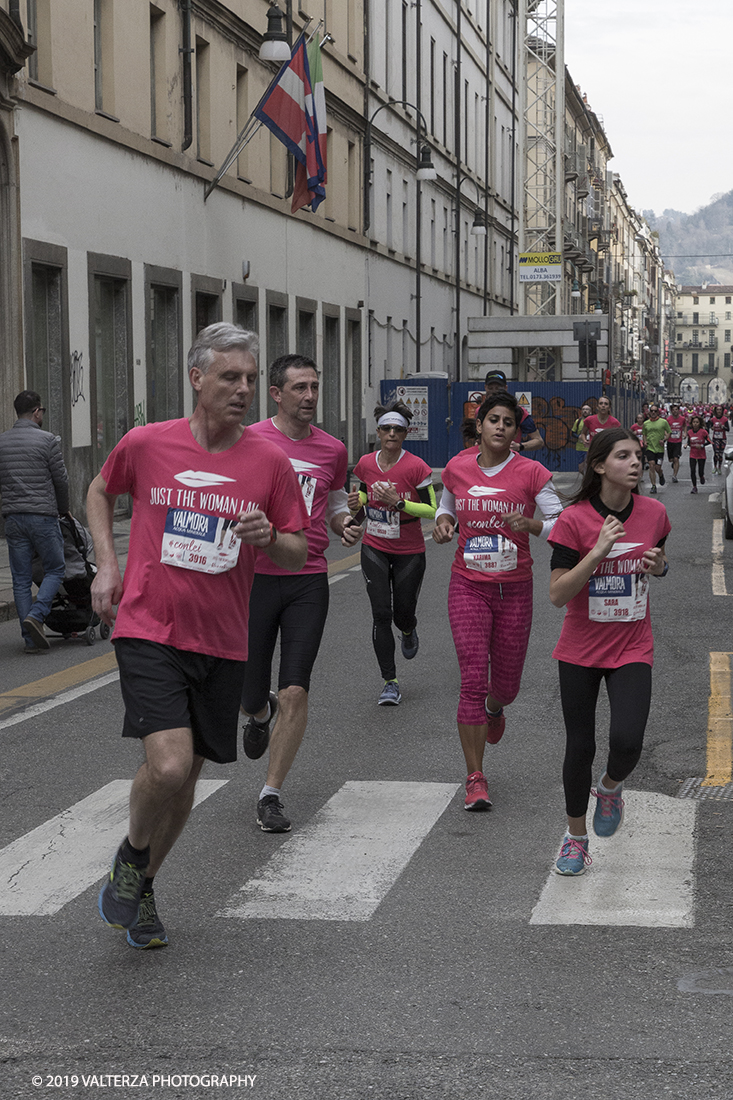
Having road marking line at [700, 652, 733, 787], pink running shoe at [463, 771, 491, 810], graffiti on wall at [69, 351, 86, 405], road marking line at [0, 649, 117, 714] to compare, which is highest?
graffiti on wall at [69, 351, 86, 405]

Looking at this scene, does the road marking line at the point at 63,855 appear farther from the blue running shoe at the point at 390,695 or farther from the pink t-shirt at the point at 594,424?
the pink t-shirt at the point at 594,424

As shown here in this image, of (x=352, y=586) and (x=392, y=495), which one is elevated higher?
(x=392, y=495)

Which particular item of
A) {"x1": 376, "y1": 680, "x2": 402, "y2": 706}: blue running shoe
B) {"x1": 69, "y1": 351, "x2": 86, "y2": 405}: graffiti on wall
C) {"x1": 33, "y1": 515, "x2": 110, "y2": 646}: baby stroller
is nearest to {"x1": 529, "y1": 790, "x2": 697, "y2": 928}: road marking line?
{"x1": 376, "y1": 680, "x2": 402, "y2": 706}: blue running shoe

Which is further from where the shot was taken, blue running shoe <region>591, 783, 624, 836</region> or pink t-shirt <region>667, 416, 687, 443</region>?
pink t-shirt <region>667, 416, 687, 443</region>

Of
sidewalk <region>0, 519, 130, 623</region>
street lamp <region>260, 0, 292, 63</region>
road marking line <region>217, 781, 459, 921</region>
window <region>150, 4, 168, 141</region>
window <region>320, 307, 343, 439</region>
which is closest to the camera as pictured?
road marking line <region>217, 781, 459, 921</region>

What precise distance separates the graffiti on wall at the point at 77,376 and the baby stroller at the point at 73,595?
893 cm

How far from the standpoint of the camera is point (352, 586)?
15.3 meters

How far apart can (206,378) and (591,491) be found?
1556 mm

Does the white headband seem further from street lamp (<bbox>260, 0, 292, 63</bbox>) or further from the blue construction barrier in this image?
the blue construction barrier

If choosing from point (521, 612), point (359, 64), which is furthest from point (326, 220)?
point (521, 612)

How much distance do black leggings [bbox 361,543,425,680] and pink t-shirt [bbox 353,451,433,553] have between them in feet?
0.20

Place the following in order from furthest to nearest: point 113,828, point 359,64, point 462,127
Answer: point 462,127 < point 359,64 < point 113,828

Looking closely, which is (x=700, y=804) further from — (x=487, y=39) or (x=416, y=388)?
(x=487, y=39)

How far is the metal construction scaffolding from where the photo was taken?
63.1 m
